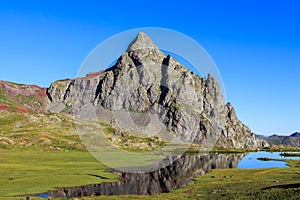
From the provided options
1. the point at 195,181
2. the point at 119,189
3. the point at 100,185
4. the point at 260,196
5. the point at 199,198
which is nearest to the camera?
the point at 260,196

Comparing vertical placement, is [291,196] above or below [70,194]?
above

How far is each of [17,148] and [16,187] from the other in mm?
125120

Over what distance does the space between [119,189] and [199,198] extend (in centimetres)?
2254

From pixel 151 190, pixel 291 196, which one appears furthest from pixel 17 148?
pixel 291 196

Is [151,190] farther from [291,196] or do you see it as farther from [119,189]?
[291,196]

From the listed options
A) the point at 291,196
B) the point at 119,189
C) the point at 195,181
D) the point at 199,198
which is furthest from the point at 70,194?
the point at 291,196

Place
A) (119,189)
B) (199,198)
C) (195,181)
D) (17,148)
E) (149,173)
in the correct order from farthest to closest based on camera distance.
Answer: (17,148)
(149,173)
(195,181)
(119,189)
(199,198)

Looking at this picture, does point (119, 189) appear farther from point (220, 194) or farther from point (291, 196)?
point (291, 196)

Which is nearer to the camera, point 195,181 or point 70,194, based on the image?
point 70,194

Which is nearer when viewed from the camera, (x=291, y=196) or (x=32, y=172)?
(x=291, y=196)

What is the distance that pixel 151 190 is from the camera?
7288cm

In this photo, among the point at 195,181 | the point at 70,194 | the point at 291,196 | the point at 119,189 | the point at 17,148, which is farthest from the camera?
the point at 17,148

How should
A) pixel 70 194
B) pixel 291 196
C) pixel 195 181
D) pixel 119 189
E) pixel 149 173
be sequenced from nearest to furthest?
pixel 291 196 → pixel 70 194 → pixel 119 189 → pixel 195 181 → pixel 149 173

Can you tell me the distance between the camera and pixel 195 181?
86.1 meters
